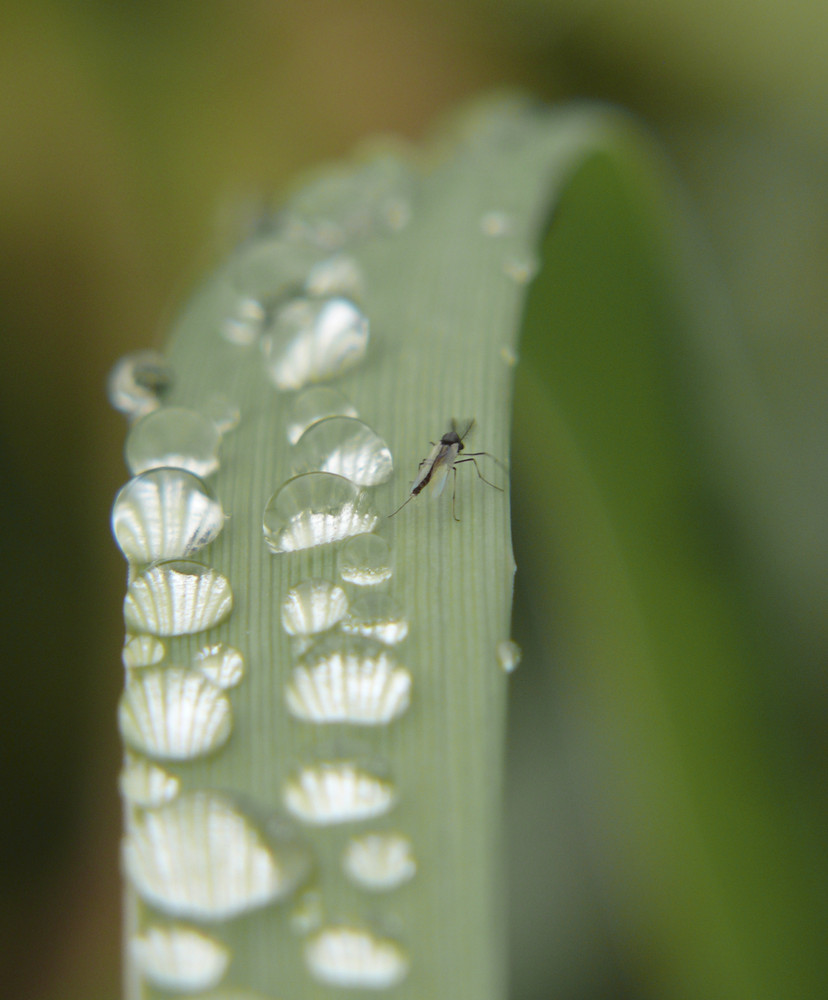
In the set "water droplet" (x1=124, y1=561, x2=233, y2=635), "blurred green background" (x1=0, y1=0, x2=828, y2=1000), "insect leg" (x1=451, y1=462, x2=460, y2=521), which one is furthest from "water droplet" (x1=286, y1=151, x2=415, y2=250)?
"water droplet" (x1=124, y1=561, x2=233, y2=635)

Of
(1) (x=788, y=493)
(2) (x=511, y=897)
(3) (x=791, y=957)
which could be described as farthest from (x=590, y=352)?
(2) (x=511, y=897)

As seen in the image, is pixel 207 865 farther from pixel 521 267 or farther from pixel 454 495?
pixel 521 267

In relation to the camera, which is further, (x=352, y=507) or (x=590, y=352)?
(x=590, y=352)

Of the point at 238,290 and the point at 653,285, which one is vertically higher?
the point at 653,285

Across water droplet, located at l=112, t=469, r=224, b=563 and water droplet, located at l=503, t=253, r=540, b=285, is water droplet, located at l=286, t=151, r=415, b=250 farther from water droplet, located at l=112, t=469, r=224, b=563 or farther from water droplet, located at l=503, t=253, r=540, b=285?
water droplet, located at l=112, t=469, r=224, b=563

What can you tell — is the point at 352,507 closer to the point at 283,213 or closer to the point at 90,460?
the point at 283,213

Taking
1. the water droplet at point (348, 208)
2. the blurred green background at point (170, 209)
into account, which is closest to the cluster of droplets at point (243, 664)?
the water droplet at point (348, 208)
